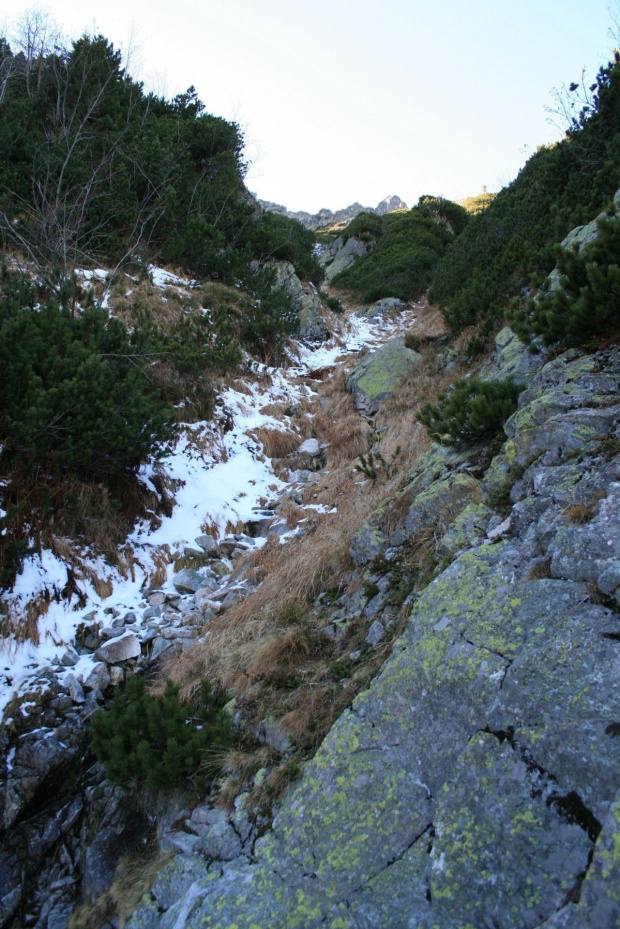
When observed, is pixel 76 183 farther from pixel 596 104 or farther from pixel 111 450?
pixel 596 104

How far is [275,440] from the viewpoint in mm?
9352

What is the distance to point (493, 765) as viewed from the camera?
2.13 metres

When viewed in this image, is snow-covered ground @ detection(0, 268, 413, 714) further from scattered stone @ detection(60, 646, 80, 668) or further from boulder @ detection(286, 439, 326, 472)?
boulder @ detection(286, 439, 326, 472)

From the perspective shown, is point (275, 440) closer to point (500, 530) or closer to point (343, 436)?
point (343, 436)

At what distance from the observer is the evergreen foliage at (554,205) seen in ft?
24.9

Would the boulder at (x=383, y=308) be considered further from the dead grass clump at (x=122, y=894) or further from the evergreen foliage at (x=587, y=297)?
the dead grass clump at (x=122, y=894)

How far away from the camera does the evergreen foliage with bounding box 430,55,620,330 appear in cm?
759

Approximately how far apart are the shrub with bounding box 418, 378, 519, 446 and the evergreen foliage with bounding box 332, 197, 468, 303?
1645 cm

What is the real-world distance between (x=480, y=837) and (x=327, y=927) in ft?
2.29

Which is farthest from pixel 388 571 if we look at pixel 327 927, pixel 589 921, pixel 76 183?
pixel 76 183

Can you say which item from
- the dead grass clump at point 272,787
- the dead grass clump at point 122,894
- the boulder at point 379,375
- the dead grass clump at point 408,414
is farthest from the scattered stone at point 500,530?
the boulder at point 379,375

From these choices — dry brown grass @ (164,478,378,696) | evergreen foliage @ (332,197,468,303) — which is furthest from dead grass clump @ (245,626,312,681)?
evergreen foliage @ (332,197,468,303)

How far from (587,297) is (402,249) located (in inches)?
854

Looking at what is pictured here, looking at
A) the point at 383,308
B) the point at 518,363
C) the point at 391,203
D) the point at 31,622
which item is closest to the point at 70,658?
the point at 31,622
